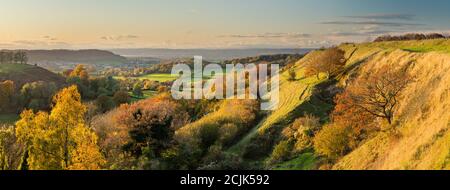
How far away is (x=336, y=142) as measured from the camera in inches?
1609

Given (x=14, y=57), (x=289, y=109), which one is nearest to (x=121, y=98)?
(x=289, y=109)

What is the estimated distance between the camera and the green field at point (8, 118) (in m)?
112

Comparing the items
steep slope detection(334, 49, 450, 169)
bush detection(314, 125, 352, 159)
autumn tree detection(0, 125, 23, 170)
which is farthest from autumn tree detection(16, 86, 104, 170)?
steep slope detection(334, 49, 450, 169)

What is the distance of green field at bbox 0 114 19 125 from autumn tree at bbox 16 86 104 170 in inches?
3237

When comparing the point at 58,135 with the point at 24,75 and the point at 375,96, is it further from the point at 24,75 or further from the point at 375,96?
the point at 24,75

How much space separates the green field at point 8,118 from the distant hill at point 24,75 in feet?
96.5

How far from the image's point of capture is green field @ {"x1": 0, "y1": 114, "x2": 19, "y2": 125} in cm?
11246

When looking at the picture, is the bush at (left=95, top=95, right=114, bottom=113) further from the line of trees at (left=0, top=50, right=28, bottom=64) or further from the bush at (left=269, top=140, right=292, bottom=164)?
the bush at (left=269, top=140, right=292, bottom=164)

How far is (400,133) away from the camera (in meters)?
34.4
